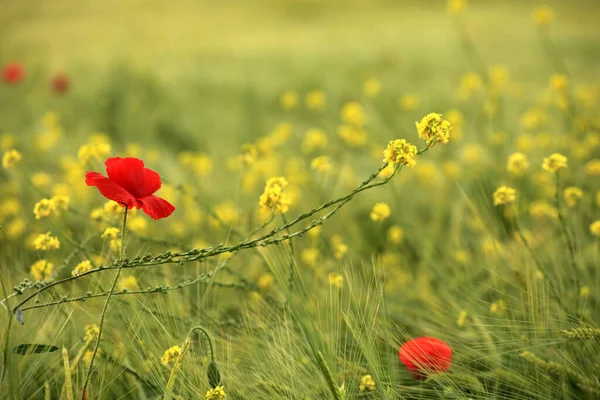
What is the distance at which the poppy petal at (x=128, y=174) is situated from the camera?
2.75 ft

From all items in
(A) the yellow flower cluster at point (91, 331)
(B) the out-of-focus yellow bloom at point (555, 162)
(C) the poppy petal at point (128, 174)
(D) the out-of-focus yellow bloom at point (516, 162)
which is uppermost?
(C) the poppy petal at point (128, 174)

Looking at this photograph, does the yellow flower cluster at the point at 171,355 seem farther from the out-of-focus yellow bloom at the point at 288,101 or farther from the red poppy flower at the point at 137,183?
the out-of-focus yellow bloom at the point at 288,101

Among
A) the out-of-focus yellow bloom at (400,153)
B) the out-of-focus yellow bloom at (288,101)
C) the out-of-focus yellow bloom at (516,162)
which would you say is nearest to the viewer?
the out-of-focus yellow bloom at (400,153)

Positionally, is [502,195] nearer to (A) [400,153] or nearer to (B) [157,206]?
(A) [400,153]

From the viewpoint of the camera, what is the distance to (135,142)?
3.19m

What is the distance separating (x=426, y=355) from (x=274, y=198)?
38 centimetres

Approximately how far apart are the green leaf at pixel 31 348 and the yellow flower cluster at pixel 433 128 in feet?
2.19

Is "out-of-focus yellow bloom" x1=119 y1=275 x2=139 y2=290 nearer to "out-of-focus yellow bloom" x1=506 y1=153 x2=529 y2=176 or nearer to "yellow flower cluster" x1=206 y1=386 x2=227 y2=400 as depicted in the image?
"yellow flower cluster" x1=206 y1=386 x2=227 y2=400

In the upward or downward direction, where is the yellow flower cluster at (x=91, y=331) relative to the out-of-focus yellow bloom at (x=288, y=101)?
downward

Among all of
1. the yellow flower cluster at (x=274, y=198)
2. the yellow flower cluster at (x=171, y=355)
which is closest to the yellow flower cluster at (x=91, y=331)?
the yellow flower cluster at (x=171, y=355)

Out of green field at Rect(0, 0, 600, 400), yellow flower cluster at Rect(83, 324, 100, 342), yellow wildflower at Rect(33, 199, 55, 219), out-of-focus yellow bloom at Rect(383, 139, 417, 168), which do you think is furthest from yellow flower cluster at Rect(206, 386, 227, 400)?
yellow wildflower at Rect(33, 199, 55, 219)

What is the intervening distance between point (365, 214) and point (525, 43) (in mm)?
4370

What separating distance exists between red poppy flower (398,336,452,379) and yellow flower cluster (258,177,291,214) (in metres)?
0.32

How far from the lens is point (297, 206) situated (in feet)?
7.41
